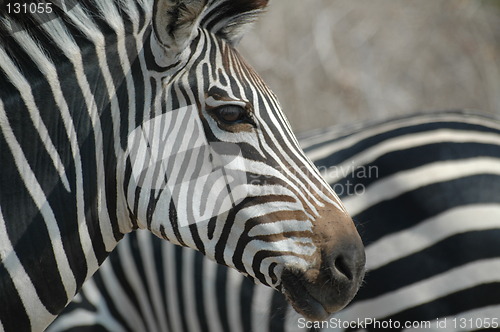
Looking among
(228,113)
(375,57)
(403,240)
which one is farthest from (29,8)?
(375,57)

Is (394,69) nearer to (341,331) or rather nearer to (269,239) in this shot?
(341,331)

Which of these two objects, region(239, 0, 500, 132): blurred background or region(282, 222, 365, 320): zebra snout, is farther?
region(239, 0, 500, 132): blurred background

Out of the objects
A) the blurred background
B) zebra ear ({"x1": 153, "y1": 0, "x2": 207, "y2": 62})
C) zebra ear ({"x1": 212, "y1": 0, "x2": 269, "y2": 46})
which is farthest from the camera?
the blurred background

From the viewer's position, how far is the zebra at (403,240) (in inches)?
145

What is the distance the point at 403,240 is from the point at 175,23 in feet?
6.49

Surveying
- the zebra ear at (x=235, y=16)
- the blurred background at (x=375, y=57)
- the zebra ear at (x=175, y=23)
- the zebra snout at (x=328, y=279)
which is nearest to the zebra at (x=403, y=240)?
the zebra snout at (x=328, y=279)

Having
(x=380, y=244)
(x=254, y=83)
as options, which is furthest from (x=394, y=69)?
(x=254, y=83)

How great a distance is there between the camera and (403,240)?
3.81 meters

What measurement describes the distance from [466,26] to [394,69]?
5.59ft

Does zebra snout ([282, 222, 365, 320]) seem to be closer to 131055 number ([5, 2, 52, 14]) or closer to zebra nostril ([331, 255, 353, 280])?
zebra nostril ([331, 255, 353, 280])

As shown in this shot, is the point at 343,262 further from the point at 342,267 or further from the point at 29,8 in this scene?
the point at 29,8

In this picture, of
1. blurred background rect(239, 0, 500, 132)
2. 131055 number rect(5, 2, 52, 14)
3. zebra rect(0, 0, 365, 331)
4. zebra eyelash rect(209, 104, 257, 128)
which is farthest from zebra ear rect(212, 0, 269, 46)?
blurred background rect(239, 0, 500, 132)

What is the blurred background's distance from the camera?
948cm

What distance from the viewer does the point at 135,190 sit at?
266 cm
